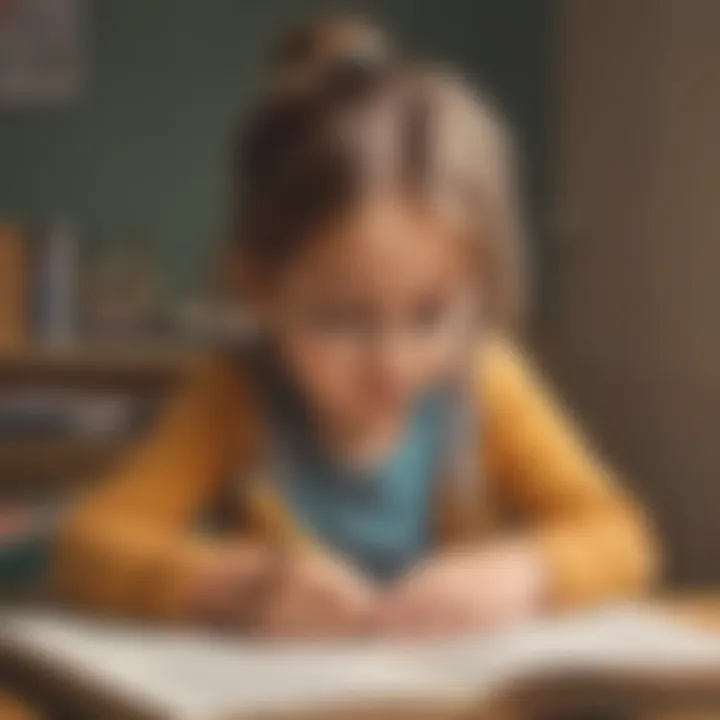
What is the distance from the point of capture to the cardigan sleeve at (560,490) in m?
0.53

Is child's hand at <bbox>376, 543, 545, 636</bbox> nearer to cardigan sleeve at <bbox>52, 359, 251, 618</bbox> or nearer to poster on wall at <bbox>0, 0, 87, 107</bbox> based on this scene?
cardigan sleeve at <bbox>52, 359, 251, 618</bbox>

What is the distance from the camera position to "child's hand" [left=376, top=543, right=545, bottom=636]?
486 mm

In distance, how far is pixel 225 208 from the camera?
547 millimetres

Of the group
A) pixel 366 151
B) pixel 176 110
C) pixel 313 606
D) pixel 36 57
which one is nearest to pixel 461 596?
pixel 313 606

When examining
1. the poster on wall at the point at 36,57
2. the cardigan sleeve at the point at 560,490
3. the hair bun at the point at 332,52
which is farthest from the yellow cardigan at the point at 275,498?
the poster on wall at the point at 36,57

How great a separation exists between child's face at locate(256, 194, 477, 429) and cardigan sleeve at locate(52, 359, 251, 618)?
5 centimetres

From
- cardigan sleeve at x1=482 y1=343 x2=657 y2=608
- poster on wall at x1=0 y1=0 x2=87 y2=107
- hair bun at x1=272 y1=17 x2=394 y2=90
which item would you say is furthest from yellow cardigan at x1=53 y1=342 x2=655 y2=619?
poster on wall at x1=0 y1=0 x2=87 y2=107

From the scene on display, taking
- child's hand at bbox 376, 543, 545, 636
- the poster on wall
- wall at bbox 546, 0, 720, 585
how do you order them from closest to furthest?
1. child's hand at bbox 376, 543, 545, 636
2. wall at bbox 546, 0, 720, 585
3. the poster on wall

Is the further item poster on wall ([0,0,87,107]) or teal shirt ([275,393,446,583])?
poster on wall ([0,0,87,107])

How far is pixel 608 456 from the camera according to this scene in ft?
1.88

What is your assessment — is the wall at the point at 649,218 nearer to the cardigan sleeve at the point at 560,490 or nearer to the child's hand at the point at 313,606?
the cardigan sleeve at the point at 560,490

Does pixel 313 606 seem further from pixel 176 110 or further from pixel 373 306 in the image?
pixel 176 110

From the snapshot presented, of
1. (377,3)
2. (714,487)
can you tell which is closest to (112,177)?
(377,3)

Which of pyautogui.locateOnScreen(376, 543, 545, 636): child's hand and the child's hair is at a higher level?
the child's hair
